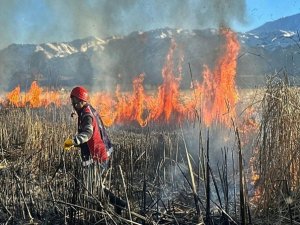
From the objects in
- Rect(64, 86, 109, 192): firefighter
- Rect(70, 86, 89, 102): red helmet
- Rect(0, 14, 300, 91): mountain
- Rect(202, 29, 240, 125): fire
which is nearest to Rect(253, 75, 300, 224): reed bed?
Rect(64, 86, 109, 192): firefighter

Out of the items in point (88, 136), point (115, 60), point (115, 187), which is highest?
point (115, 60)

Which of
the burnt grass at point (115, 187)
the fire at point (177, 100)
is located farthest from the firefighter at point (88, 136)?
the fire at point (177, 100)

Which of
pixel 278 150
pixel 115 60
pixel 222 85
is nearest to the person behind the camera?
pixel 278 150

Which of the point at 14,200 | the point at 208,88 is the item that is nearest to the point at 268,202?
the point at 14,200

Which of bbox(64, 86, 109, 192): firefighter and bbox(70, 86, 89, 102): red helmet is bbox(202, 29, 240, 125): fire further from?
bbox(70, 86, 89, 102): red helmet

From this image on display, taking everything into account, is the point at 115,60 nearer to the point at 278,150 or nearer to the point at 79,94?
the point at 79,94

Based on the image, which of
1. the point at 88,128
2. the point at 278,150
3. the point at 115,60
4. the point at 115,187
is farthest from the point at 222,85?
the point at 115,60

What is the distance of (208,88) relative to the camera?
15.2 m

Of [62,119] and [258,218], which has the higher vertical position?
[62,119]

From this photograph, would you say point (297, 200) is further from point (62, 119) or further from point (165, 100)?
point (165, 100)

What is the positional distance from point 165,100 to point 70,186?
11683mm

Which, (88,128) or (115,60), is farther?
(115,60)

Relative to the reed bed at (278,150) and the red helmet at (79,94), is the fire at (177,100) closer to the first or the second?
the red helmet at (79,94)

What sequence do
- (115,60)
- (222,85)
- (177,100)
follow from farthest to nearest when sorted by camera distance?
1. (115,60)
2. (177,100)
3. (222,85)
